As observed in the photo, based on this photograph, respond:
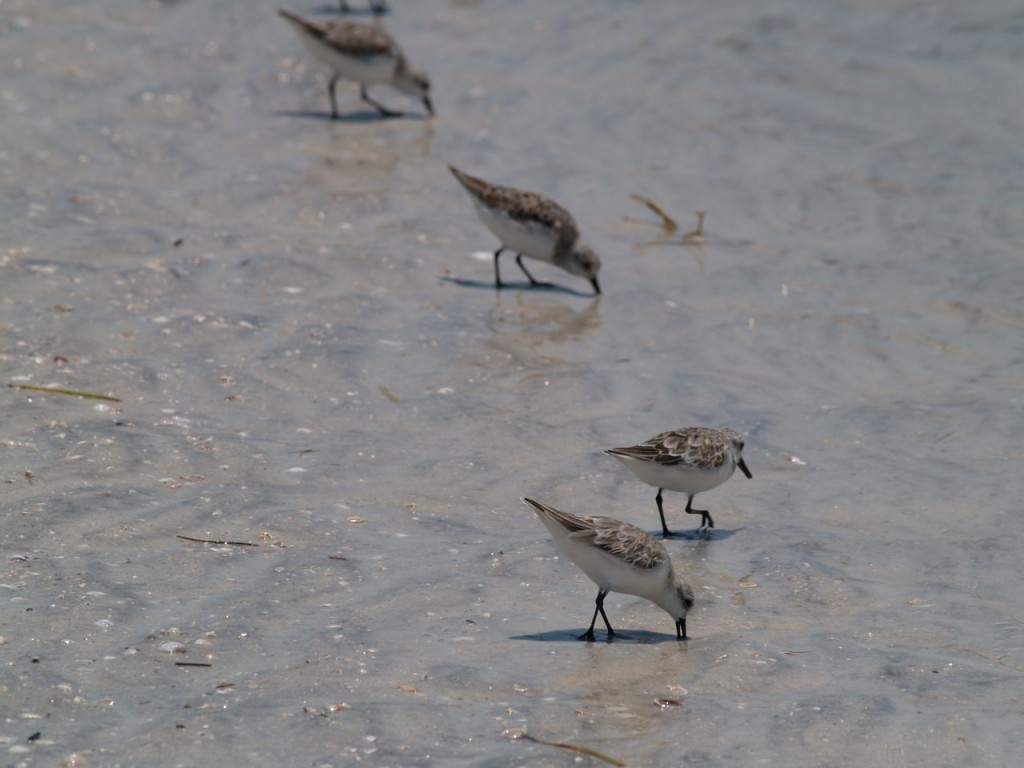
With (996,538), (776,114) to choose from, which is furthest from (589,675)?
(776,114)

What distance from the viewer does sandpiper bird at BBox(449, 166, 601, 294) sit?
12.1 m

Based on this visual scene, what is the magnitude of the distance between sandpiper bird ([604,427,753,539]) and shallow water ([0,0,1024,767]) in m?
0.40

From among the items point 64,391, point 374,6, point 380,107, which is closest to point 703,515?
point 64,391

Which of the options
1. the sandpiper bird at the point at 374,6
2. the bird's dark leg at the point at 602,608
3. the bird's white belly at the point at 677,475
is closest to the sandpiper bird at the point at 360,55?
the sandpiper bird at the point at 374,6

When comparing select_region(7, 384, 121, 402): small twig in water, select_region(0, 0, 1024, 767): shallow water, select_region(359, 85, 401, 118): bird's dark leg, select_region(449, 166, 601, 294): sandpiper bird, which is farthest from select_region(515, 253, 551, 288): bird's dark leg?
select_region(7, 384, 121, 402): small twig in water

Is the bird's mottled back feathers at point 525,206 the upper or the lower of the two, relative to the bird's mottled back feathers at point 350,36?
lower

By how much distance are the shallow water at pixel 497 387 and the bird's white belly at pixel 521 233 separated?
1.44 feet

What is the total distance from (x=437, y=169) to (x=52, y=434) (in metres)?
6.84

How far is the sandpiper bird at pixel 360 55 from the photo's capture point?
15.6 meters

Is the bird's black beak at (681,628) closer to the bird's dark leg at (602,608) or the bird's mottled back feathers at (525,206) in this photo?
the bird's dark leg at (602,608)

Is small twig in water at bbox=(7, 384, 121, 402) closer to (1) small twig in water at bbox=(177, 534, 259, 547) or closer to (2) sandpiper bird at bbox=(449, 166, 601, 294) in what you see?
(1) small twig in water at bbox=(177, 534, 259, 547)

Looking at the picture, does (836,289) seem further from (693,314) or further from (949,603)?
(949,603)

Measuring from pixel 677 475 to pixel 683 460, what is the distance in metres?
0.10

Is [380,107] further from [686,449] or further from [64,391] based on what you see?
[686,449]
